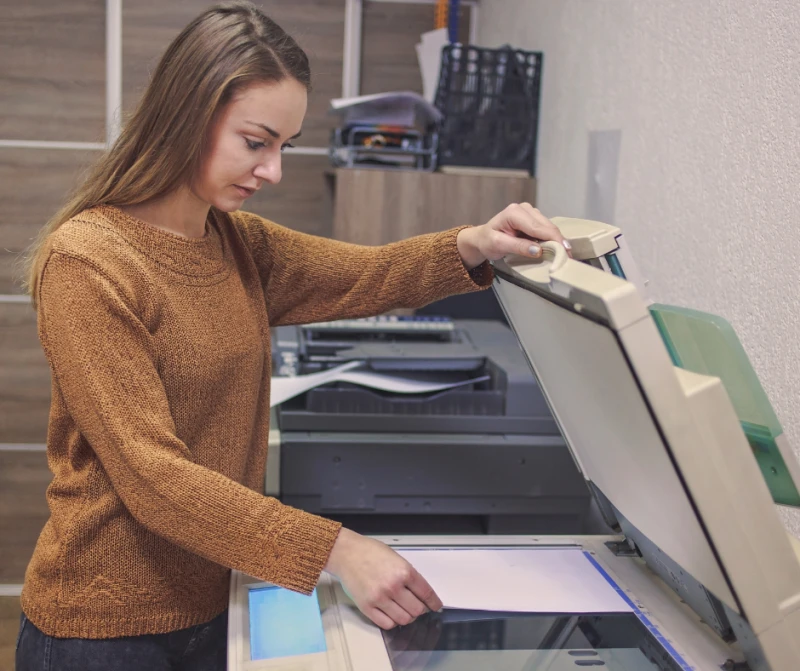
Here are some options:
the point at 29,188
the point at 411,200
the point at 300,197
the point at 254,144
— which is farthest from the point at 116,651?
the point at 29,188

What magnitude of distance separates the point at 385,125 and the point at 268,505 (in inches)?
50.8

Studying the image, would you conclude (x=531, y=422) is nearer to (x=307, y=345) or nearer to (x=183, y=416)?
(x=307, y=345)

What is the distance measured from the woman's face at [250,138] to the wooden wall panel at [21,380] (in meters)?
1.92

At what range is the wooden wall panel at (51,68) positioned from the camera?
7.98 ft

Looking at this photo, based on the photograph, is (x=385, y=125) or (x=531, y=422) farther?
(x=385, y=125)

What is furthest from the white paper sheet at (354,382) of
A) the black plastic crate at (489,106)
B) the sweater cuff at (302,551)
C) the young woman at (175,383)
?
the black plastic crate at (489,106)

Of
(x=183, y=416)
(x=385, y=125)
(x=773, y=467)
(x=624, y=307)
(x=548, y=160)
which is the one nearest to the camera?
(x=624, y=307)

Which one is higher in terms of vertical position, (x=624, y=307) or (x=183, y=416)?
(x=624, y=307)

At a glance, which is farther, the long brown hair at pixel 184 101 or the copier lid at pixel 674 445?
the long brown hair at pixel 184 101

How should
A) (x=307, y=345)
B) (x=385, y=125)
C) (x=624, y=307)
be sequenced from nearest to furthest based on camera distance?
(x=624, y=307) < (x=307, y=345) < (x=385, y=125)

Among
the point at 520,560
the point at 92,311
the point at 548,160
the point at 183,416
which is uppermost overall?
the point at 548,160

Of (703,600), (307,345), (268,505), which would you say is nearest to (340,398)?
(307,345)

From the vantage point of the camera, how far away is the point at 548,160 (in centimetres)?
176

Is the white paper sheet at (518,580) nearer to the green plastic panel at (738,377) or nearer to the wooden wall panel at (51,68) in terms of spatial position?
the green plastic panel at (738,377)
